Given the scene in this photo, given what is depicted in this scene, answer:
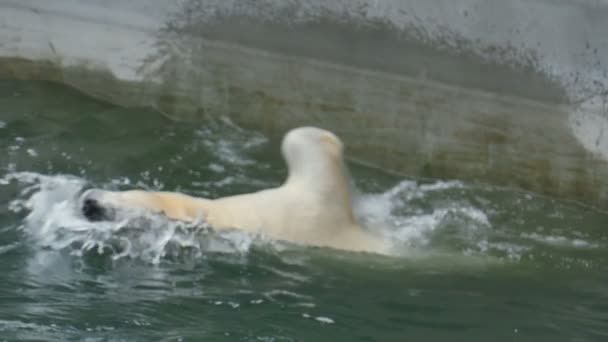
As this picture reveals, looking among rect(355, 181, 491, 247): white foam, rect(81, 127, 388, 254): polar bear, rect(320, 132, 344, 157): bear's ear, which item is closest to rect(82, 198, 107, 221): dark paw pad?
rect(81, 127, 388, 254): polar bear

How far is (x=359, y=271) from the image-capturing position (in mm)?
4824

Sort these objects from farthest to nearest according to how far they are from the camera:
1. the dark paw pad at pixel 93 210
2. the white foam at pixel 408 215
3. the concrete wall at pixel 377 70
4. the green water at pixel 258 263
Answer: the concrete wall at pixel 377 70 < the white foam at pixel 408 215 < the dark paw pad at pixel 93 210 < the green water at pixel 258 263

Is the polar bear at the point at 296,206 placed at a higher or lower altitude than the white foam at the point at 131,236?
higher

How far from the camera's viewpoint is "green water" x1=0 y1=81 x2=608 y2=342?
13.3 ft

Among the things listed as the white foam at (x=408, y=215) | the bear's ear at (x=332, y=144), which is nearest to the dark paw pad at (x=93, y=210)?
the bear's ear at (x=332, y=144)

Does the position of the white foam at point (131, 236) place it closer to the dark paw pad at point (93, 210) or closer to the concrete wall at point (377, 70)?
the dark paw pad at point (93, 210)

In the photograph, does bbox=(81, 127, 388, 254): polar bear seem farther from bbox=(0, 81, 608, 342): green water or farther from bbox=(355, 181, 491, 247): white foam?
bbox=(355, 181, 491, 247): white foam

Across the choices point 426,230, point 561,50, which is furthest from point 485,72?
point 426,230

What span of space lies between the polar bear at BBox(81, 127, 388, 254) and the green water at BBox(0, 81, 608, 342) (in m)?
0.07

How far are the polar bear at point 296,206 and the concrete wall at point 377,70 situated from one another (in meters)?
1.79

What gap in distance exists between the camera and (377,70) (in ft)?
22.8

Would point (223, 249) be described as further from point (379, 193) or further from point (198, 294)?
point (379, 193)

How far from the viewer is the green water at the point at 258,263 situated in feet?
13.3

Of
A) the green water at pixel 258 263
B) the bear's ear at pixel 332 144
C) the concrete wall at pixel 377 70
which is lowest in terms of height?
the green water at pixel 258 263
